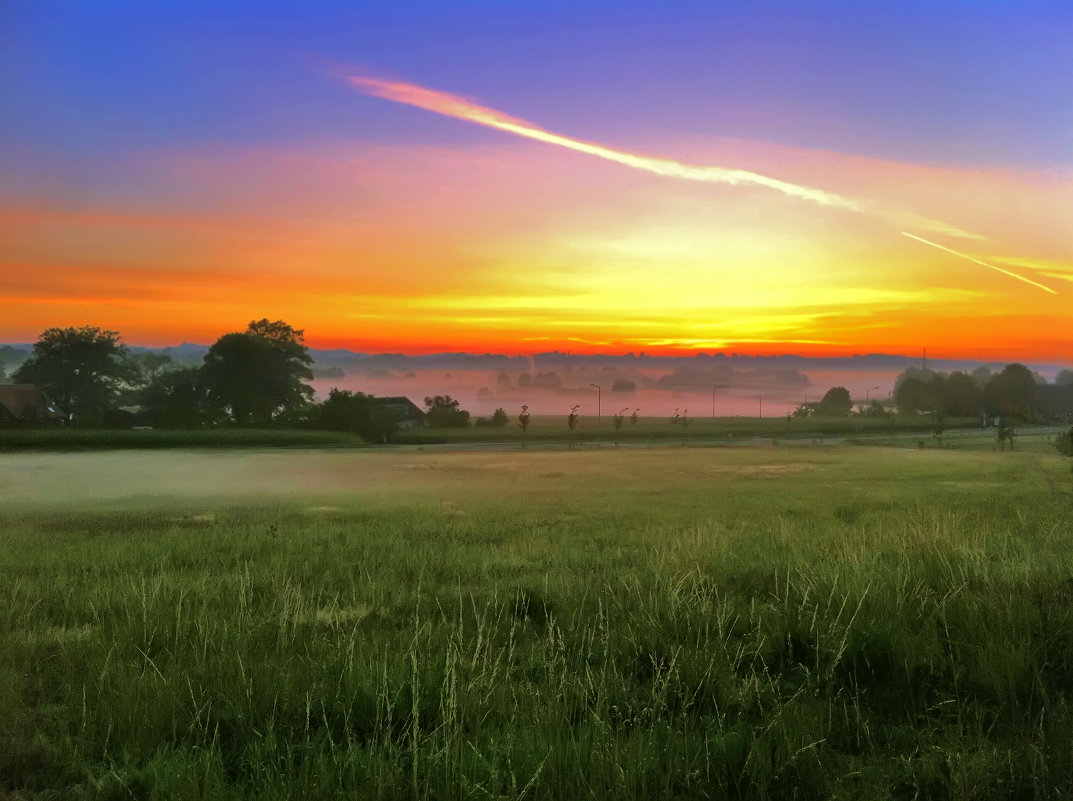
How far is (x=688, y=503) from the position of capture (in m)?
16.8

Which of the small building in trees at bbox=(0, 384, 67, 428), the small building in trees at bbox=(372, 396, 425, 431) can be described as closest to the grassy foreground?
the small building in trees at bbox=(0, 384, 67, 428)

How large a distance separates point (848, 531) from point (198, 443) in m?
28.8

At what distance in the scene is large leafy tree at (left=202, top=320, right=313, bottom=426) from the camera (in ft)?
120

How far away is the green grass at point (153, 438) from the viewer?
26.1 meters

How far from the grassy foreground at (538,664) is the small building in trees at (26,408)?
65.8ft

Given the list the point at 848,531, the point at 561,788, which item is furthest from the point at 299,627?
the point at 848,531

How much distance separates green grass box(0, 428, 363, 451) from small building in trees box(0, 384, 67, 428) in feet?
2.02

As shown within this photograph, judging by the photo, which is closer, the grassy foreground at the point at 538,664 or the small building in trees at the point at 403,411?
the grassy foreground at the point at 538,664

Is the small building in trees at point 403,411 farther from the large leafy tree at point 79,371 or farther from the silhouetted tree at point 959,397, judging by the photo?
the silhouetted tree at point 959,397

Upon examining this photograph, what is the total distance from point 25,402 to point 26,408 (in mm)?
504

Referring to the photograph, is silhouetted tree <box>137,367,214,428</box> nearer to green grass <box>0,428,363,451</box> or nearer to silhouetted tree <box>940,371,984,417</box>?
green grass <box>0,428,363,451</box>

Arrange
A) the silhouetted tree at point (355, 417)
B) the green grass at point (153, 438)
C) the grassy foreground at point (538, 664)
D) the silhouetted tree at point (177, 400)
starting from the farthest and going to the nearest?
the silhouetted tree at point (355, 417) < the silhouetted tree at point (177, 400) < the green grass at point (153, 438) < the grassy foreground at point (538, 664)

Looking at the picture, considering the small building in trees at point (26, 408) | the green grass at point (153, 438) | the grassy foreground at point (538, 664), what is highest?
the small building in trees at point (26, 408)

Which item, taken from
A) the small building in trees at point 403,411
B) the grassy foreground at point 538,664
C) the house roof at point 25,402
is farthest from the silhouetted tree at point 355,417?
the grassy foreground at point 538,664
